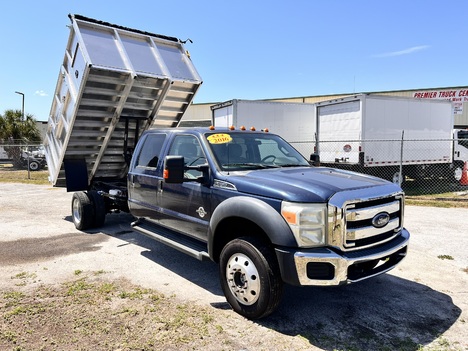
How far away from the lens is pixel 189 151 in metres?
4.89

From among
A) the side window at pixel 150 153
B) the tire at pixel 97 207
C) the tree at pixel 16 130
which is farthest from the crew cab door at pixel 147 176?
the tree at pixel 16 130

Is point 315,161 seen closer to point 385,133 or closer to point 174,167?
point 174,167

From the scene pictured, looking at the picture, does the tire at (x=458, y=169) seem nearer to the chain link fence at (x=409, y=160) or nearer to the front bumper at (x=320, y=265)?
the chain link fence at (x=409, y=160)

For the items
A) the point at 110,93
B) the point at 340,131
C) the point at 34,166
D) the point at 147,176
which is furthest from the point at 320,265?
the point at 34,166

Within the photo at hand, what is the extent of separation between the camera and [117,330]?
3.49m

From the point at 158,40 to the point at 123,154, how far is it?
260cm

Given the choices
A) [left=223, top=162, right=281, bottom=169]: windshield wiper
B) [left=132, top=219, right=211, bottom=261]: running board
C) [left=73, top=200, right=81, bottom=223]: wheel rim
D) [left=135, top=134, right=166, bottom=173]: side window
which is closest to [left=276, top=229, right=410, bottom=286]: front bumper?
[left=132, top=219, right=211, bottom=261]: running board

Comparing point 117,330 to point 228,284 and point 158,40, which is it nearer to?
point 228,284

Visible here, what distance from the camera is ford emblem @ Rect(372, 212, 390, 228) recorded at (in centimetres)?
361

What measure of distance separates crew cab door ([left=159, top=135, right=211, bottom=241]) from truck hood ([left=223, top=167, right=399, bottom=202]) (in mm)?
522

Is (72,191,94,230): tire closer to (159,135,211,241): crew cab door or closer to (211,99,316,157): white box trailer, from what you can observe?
(159,135,211,241): crew cab door

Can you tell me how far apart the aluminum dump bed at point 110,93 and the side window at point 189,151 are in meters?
2.08

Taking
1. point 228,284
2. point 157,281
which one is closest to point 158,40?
point 157,281

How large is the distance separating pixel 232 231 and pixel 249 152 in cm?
118
